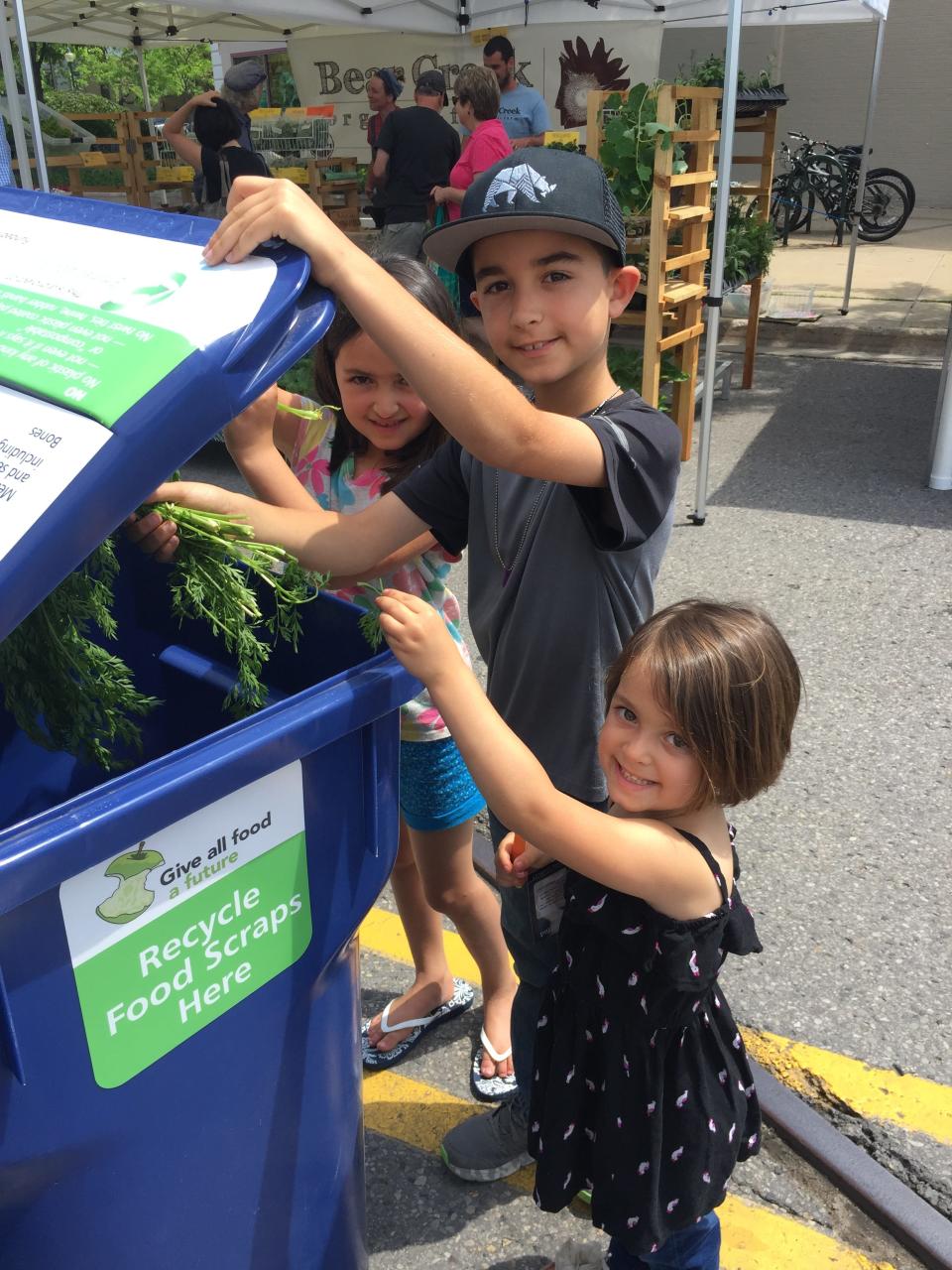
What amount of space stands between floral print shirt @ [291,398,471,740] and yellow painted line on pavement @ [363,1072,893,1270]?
84 cm

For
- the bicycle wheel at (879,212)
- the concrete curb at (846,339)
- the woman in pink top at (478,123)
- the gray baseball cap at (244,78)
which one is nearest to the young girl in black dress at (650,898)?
the woman in pink top at (478,123)

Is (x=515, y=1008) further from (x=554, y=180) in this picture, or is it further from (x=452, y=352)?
(x=554, y=180)

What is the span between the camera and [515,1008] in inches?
79.1

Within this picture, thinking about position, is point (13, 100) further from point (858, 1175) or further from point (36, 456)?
point (858, 1175)

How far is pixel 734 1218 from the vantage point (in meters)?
2.05

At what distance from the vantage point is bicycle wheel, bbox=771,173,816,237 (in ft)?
45.2

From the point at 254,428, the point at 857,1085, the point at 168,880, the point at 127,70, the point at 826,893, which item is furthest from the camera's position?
the point at 127,70

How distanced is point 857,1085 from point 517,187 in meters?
1.88

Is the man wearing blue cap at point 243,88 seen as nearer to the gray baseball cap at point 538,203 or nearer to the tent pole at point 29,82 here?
the tent pole at point 29,82

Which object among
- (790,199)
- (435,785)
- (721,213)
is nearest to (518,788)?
(435,785)

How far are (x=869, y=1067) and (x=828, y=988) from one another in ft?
0.77

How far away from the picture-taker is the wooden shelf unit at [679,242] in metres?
5.14

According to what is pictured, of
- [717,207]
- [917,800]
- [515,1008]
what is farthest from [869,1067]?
[717,207]

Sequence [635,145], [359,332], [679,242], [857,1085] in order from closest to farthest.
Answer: [359,332] < [857,1085] < [635,145] < [679,242]
